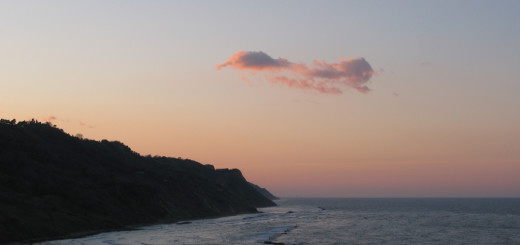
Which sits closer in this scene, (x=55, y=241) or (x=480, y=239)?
(x=55, y=241)

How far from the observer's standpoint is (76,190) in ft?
344

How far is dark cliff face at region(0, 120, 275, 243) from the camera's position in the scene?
81.4 metres

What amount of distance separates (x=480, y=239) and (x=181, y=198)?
85350 millimetres

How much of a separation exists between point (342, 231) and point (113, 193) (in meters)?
51.8

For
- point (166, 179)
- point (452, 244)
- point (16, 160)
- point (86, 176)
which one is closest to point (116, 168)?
point (166, 179)

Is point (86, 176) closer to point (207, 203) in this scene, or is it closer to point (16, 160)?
point (16, 160)

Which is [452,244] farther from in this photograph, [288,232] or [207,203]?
[207,203]

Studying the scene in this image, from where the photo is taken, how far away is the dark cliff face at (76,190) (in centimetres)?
8138

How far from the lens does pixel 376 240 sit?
8300 centimetres

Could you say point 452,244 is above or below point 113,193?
below

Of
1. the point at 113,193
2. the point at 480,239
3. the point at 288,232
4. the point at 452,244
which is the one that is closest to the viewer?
the point at 452,244

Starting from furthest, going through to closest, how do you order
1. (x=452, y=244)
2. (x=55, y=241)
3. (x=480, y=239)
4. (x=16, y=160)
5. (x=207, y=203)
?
1. (x=207, y=203)
2. (x=16, y=160)
3. (x=480, y=239)
4. (x=452, y=244)
5. (x=55, y=241)

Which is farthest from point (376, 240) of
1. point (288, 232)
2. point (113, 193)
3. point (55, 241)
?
point (113, 193)

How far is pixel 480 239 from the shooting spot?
8544 cm
